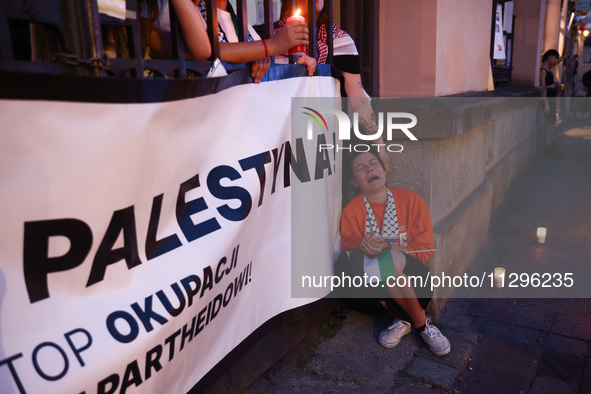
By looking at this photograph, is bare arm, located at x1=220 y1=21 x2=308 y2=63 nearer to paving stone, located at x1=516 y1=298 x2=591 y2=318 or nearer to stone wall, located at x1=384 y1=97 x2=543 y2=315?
stone wall, located at x1=384 y1=97 x2=543 y2=315

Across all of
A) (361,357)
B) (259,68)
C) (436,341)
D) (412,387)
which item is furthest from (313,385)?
(259,68)

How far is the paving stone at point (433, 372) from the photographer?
2902 mm

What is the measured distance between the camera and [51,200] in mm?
1395

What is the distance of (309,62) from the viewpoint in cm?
286

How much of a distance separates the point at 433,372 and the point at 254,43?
219cm

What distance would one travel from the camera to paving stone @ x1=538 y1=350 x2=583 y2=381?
2972 millimetres

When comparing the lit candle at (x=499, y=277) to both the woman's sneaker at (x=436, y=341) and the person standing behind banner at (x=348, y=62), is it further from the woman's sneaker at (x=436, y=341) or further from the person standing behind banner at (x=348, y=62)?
the person standing behind banner at (x=348, y=62)

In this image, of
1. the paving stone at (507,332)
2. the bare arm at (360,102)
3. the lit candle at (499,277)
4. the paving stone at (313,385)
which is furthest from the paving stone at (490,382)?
the bare arm at (360,102)

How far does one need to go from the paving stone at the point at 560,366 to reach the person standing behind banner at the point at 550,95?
7447 millimetres

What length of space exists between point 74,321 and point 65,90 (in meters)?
0.69

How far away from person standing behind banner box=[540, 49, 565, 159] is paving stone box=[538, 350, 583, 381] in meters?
7.45

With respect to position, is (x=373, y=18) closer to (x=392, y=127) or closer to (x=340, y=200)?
(x=392, y=127)

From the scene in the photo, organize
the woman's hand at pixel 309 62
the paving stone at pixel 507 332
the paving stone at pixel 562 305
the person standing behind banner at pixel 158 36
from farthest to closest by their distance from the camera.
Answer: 1. the paving stone at pixel 562 305
2. the paving stone at pixel 507 332
3. the woman's hand at pixel 309 62
4. the person standing behind banner at pixel 158 36

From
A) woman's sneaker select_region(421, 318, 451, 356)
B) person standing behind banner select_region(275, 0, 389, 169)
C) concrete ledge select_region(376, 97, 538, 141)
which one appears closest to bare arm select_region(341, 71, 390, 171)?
person standing behind banner select_region(275, 0, 389, 169)
